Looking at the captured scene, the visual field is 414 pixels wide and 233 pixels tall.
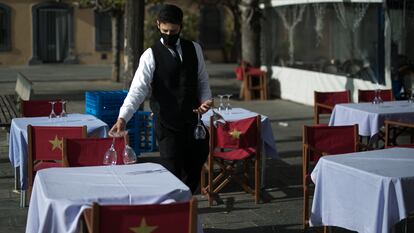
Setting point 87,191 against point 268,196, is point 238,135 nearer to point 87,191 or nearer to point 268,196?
point 268,196

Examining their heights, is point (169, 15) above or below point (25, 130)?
above

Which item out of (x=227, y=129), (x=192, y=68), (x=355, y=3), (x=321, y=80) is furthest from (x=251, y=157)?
(x=321, y=80)

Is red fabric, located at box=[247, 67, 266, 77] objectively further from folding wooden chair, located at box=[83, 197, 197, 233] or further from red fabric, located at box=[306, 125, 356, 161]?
folding wooden chair, located at box=[83, 197, 197, 233]

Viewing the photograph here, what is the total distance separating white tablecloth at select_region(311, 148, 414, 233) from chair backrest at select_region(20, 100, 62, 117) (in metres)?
4.06

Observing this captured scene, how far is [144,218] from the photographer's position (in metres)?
3.76

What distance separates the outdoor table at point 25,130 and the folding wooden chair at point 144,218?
345 cm

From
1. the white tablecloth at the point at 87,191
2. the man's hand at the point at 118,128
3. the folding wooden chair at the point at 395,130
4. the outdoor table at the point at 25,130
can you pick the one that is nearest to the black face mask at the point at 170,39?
the man's hand at the point at 118,128

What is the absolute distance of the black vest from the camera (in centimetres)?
568

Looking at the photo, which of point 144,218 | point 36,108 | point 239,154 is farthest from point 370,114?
point 144,218

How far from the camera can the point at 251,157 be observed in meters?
7.72

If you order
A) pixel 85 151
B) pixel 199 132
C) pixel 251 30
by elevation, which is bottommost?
pixel 85 151

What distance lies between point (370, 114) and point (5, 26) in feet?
81.9

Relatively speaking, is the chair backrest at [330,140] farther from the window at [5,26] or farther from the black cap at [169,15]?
the window at [5,26]

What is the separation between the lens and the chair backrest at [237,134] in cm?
740
